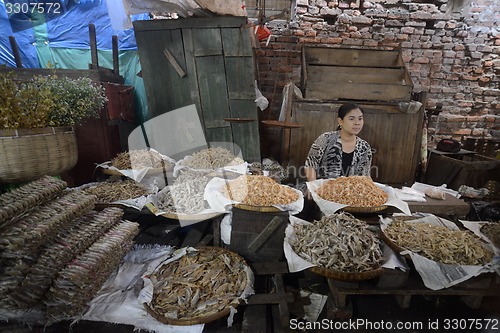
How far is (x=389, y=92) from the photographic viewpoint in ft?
13.5

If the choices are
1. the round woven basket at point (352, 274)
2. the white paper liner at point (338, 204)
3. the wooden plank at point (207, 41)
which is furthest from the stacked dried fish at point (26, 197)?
the wooden plank at point (207, 41)

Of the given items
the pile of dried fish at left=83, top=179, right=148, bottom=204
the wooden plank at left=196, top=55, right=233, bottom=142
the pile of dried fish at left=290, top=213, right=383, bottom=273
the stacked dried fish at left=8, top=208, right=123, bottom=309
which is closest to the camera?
the stacked dried fish at left=8, top=208, right=123, bottom=309

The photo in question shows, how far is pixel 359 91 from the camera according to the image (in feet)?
13.6

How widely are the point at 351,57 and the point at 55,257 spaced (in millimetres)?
5377

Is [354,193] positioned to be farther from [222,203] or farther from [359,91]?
[359,91]

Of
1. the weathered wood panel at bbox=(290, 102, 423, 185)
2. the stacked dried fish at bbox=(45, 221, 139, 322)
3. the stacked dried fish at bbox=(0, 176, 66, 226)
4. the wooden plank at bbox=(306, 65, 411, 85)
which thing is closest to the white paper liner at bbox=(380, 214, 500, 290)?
the weathered wood panel at bbox=(290, 102, 423, 185)

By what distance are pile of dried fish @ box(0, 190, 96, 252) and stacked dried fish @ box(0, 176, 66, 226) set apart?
64 millimetres

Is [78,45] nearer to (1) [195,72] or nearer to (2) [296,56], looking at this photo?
(1) [195,72]

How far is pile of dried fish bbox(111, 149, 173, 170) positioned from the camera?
3.45 m

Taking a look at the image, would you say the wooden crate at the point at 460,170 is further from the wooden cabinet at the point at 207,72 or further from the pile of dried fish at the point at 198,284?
the pile of dried fish at the point at 198,284

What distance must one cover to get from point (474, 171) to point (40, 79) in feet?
22.1

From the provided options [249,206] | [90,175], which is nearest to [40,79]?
[90,175]

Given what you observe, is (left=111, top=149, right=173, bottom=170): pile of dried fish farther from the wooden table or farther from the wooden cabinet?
the wooden table

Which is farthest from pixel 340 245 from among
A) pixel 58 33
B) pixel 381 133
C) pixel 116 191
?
pixel 58 33
